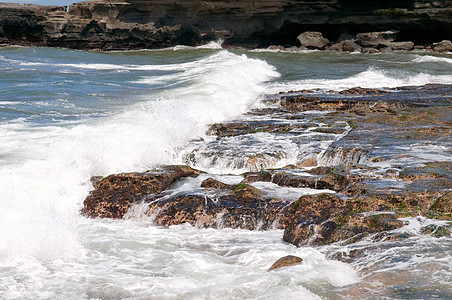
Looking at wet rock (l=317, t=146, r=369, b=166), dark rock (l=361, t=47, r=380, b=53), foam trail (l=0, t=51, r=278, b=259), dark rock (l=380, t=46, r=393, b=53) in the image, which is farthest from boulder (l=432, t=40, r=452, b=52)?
wet rock (l=317, t=146, r=369, b=166)

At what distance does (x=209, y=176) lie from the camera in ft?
27.6

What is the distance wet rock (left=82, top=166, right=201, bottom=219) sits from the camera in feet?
23.8

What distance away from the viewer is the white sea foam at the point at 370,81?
1830 centimetres

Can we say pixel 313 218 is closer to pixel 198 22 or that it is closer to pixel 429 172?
pixel 429 172

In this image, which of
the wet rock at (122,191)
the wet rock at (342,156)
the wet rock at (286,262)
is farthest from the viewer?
the wet rock at (342,156)

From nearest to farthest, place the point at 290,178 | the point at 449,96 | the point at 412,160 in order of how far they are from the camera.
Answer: the point at 290,178, the point at 412,160, the point at 449,96

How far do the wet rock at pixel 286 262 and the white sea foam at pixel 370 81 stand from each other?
486 inches

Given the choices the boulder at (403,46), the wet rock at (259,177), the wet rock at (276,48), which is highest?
the wet rock at (259,177)

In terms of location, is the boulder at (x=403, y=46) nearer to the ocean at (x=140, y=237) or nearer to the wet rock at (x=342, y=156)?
the ocean at (x=140, y=237)

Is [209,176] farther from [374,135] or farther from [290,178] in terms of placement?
[374,135]

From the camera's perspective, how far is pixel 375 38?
37469 millimetres

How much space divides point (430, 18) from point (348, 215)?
112 ft

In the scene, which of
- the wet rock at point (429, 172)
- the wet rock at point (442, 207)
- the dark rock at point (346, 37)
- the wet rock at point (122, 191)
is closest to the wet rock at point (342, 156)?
the wet rock at point (429, 172)

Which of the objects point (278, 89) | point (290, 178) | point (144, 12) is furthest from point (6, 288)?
point (144, 12)
